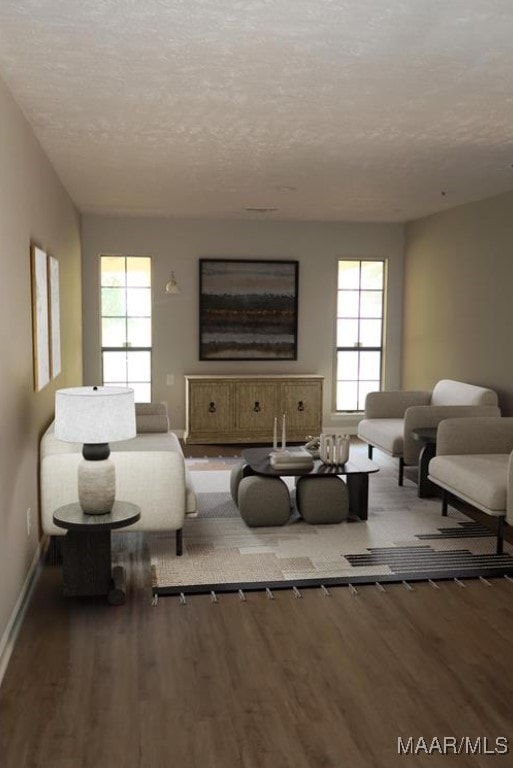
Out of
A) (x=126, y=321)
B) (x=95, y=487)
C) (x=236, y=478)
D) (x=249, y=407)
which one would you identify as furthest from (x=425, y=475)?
(x=126, y=321)

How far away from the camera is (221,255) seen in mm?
8562

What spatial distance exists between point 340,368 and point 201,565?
16.4 ft

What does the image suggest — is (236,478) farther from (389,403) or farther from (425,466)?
(389,403)

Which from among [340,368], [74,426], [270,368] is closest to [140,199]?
[270,368]

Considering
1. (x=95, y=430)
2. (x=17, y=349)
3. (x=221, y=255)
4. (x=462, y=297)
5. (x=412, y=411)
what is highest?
(x=221, y=255)

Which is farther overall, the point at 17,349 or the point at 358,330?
the point at 358,330

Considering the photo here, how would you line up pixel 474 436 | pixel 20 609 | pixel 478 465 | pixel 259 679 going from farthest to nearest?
1. pixel 474 436
2. pixel 478 465
3. pixel 20 609
4. pixel 259 679

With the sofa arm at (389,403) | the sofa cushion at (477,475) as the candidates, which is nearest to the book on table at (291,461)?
the sofa cushion at (477,475)

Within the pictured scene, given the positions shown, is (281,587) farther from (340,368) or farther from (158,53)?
(340,368)

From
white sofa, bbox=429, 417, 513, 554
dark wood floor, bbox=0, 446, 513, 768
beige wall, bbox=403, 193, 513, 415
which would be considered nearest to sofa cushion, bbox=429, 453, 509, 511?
white sofa, bbox=429, 417, 513, 554

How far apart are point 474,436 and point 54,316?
3.09 m

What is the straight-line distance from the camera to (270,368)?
28.7ft

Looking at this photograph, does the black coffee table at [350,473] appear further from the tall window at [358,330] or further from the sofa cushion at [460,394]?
the tall window at [358,330]

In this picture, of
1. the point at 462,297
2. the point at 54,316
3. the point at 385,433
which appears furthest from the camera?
the point at 462,297
